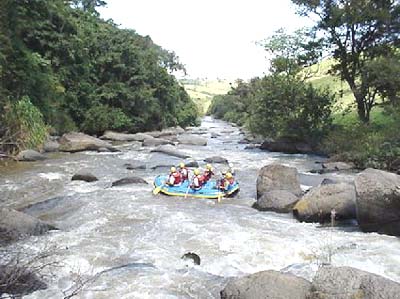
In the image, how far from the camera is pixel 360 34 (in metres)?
26.6

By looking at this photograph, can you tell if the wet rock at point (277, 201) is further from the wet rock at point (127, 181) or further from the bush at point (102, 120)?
the bush at point (102, 120)

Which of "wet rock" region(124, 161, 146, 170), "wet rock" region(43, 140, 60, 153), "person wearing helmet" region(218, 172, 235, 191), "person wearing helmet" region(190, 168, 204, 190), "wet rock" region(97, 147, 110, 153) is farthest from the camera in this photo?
"wet rock" region(97, 147, 110, 153)

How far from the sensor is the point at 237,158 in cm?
2434

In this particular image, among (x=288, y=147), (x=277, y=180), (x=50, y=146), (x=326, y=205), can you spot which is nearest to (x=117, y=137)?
(x=50, y=146)

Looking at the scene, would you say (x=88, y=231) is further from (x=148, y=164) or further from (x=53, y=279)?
(x=148, y=164)

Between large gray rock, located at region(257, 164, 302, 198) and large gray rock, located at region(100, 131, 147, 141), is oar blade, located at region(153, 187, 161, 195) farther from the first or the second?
large gray rock, located at region(100, 131, 147, 141)

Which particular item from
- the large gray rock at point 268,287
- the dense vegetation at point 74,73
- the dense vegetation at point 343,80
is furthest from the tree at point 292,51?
the large gray rock at point 268,287

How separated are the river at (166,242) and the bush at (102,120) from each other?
1872 cm

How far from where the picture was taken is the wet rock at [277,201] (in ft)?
39.1

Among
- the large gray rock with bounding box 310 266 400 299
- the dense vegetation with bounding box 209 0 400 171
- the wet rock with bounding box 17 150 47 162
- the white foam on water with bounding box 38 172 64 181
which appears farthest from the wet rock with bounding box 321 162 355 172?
the large gray rock with bounding box 310 266 400 299

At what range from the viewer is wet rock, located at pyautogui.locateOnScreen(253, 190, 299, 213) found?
11.9 m

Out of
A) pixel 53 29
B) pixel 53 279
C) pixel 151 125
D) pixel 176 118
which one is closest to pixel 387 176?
pixel 53 279

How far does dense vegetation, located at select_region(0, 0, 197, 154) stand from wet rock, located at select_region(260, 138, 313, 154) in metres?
12.9

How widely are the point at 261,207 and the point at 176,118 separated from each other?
139 feet
